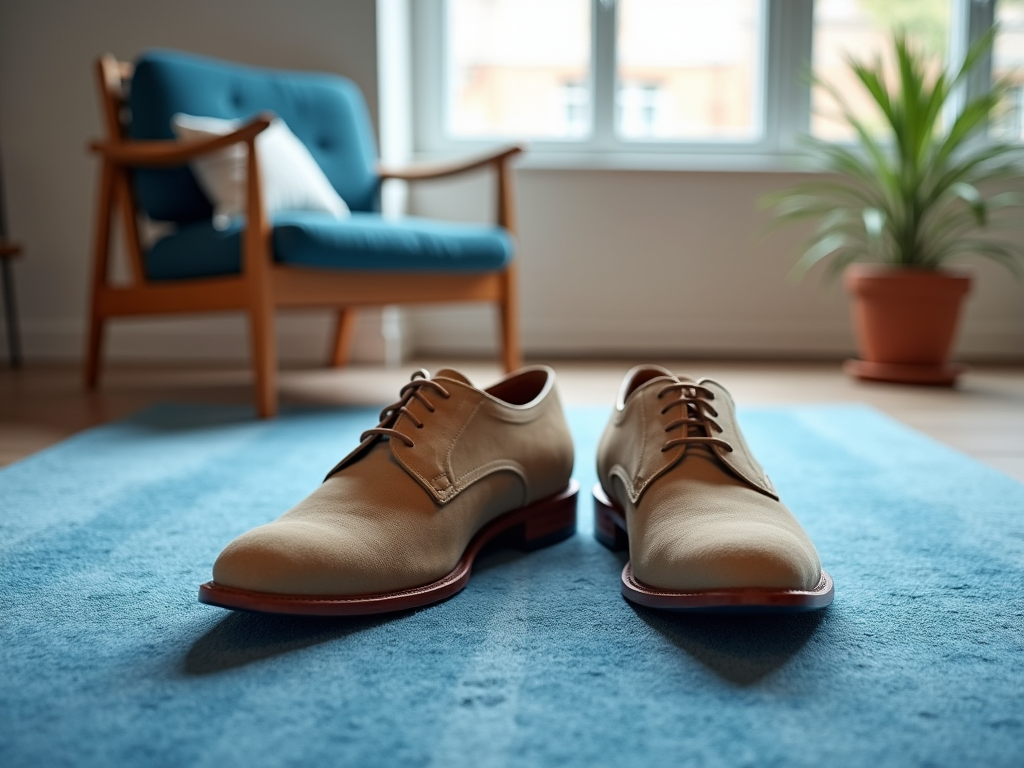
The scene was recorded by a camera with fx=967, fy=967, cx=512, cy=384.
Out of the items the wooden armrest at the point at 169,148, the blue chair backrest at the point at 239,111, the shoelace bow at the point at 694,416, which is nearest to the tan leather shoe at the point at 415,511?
the shoelace bow at the point at 694,416

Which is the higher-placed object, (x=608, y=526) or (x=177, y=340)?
(x=608, y=526)

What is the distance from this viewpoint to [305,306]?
1.97 m

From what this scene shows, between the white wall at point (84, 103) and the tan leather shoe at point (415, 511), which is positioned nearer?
the tan leather shoe at point (415, 511)

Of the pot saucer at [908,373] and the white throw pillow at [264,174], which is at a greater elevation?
the white throw pillow at [264,174]

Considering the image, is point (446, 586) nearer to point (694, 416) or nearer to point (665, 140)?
point (694, 416)

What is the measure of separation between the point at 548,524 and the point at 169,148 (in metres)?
1.39

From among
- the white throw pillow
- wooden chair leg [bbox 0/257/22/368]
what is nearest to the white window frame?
the white throw pillow

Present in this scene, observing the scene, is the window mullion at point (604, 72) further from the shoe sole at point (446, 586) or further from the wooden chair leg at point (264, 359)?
the shoe sole at point (446, 586)

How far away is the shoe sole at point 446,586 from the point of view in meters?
0.73

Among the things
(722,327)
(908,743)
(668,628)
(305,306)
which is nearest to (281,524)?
(668,628)

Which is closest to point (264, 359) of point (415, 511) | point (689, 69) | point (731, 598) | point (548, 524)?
point (548, 524)

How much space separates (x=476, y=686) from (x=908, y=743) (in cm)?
28

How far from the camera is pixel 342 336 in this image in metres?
2.74

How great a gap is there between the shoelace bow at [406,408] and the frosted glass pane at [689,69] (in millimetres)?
2482
